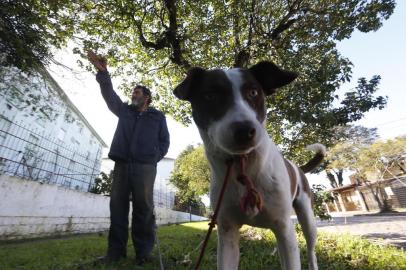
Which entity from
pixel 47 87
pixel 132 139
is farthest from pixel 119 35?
pixel 132 139

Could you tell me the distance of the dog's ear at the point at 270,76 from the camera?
2.24 metres

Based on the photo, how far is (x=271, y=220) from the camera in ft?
7.00

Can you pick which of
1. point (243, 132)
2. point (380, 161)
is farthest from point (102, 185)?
point (380, 161)

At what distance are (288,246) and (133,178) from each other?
261 centimetres

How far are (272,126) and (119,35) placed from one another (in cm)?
588

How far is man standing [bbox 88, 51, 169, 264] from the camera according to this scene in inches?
163

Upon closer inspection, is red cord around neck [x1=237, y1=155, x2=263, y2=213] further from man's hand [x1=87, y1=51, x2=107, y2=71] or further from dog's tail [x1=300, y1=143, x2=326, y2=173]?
man's hand [x1=87, y1=51, x2=107, y2=71]

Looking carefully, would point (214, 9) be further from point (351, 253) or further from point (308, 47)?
point (351, 253)

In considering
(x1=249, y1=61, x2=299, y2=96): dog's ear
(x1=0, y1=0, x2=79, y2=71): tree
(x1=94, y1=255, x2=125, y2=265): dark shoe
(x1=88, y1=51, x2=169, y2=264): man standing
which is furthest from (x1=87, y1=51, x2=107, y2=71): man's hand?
(x1=249, y1=61, x2=299, y2=96): dog's ear

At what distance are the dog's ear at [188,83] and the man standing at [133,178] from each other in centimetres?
228

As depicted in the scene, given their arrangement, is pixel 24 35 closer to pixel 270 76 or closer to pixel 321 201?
pixel 270 76

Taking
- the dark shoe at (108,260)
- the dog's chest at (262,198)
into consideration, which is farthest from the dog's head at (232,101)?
the dark shoe at (108,260)

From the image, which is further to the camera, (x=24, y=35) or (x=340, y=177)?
(x=340, y=177)

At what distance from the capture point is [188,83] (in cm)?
214
